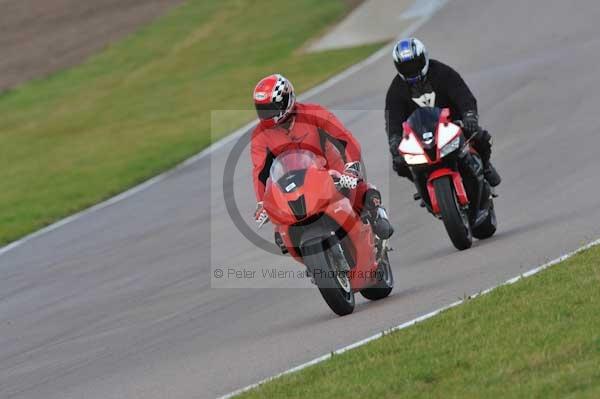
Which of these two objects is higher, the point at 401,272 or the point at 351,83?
the point at 401,272

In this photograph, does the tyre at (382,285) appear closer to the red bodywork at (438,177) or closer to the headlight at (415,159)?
the red bodywork at (438,177)

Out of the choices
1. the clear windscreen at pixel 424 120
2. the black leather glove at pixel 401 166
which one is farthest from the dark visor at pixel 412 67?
the black leather glove at pixel 401 166

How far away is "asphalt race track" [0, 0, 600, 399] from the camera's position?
9281 mm

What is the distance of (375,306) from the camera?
10.2 metres

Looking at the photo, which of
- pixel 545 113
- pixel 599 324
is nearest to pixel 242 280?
pixel 599 324

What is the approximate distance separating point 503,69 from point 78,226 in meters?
8.50

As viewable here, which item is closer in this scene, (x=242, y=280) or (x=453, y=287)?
(x=453, y=287)

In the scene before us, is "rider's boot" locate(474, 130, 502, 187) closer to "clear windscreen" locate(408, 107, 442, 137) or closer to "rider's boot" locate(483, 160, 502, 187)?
"rider's boot" locate(483, 160, 502, 187)

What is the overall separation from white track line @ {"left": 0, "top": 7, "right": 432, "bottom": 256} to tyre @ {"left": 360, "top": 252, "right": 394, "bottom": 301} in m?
8.06

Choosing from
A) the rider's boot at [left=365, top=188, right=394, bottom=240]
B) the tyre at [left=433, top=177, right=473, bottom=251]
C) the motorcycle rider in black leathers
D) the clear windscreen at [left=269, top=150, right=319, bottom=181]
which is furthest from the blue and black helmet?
the clear windscreen at [left=269, top=150, right=319, bottom=181]

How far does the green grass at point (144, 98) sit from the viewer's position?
22203 mm

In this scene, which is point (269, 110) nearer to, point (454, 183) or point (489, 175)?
point (454, 183)

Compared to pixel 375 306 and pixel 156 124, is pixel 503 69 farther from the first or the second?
pixel 375 306

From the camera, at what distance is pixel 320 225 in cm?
964
